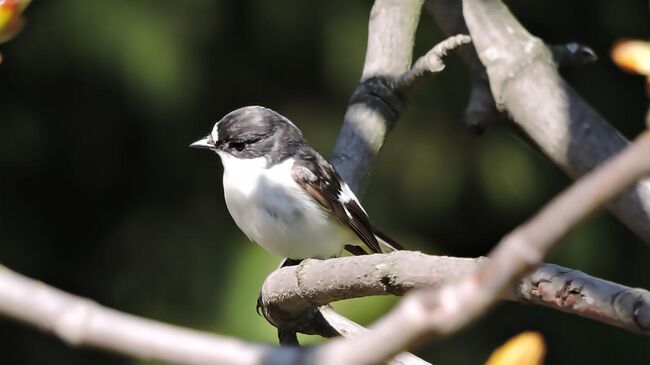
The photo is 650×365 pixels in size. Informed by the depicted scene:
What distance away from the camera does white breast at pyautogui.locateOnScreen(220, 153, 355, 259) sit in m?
1.90

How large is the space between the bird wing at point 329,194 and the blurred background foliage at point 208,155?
68cm

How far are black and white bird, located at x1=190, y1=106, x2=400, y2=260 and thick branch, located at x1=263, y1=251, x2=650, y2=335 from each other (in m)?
0.41

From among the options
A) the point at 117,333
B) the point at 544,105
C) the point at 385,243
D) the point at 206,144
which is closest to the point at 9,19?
the point at 117,333

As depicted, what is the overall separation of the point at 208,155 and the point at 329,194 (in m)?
0.99

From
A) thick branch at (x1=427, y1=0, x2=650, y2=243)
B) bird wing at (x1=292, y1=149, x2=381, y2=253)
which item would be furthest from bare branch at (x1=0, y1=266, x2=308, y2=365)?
bird wing at (x1=292, y1=149, x2=381, y2=253)

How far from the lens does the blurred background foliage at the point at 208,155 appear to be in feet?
8.81

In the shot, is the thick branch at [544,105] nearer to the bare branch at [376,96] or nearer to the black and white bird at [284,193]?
the bare branch at [376,96]

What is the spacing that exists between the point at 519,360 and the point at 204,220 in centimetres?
231

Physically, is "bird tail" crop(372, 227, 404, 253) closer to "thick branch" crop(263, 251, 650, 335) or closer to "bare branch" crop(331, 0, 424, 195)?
"bare branch" crop(331, 0, 424, 195)

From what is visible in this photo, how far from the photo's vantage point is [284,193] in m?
1.96

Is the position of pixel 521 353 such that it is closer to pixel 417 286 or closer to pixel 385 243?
pixel 417 286

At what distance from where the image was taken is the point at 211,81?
2.81 meters

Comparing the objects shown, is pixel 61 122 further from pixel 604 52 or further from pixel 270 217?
pixel 604 52

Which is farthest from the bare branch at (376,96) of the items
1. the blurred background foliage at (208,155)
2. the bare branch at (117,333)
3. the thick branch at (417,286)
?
the bare branch at (117,333)
